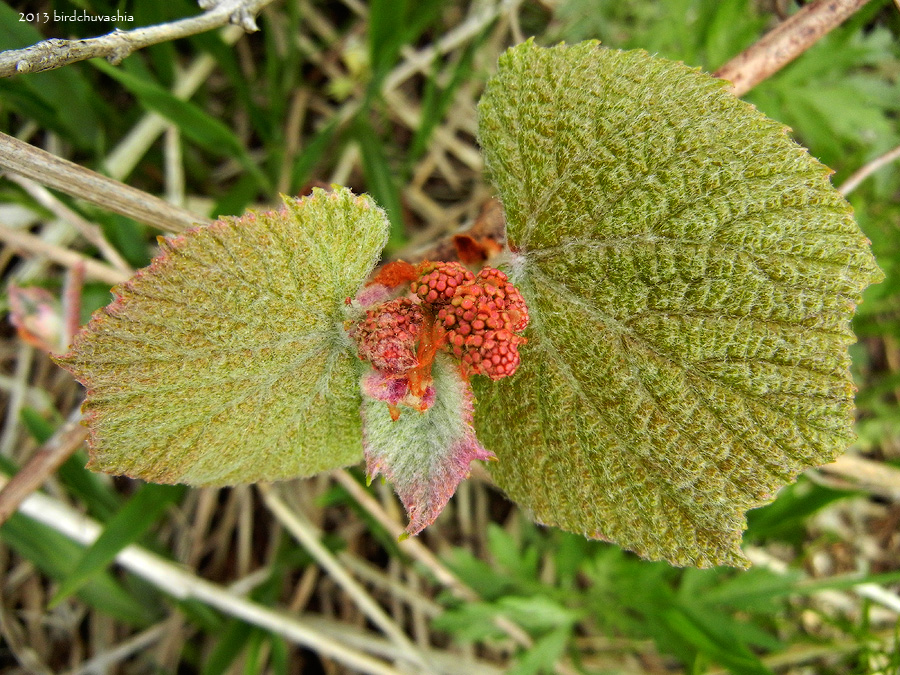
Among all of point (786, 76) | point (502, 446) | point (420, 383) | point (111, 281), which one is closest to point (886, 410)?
point (786, 76)

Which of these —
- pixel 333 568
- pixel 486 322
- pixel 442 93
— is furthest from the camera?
pixel 442 93

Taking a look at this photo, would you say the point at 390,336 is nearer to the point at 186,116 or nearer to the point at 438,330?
the point at 438,330

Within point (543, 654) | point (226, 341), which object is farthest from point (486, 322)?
point (543, 654)

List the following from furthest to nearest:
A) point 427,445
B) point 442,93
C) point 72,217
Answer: point 442,93 < point 72,217 < point 427,445

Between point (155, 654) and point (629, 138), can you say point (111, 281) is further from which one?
point (629, 138)

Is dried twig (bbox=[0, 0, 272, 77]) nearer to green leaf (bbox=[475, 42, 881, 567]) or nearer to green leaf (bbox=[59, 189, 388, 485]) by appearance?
green leaf (bbox=[59, 189, 388, 485])

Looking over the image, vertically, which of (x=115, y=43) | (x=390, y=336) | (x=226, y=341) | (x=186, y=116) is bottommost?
(x=226, y=341)

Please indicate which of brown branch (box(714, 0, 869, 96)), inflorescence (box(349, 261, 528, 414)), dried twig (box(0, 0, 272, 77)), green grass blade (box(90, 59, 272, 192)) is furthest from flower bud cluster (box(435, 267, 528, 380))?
green grass blade (box(90, 59, 272, 192))

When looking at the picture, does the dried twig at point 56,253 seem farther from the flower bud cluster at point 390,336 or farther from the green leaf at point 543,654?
the green leaf at point 543,654

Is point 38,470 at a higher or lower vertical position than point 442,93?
lower
